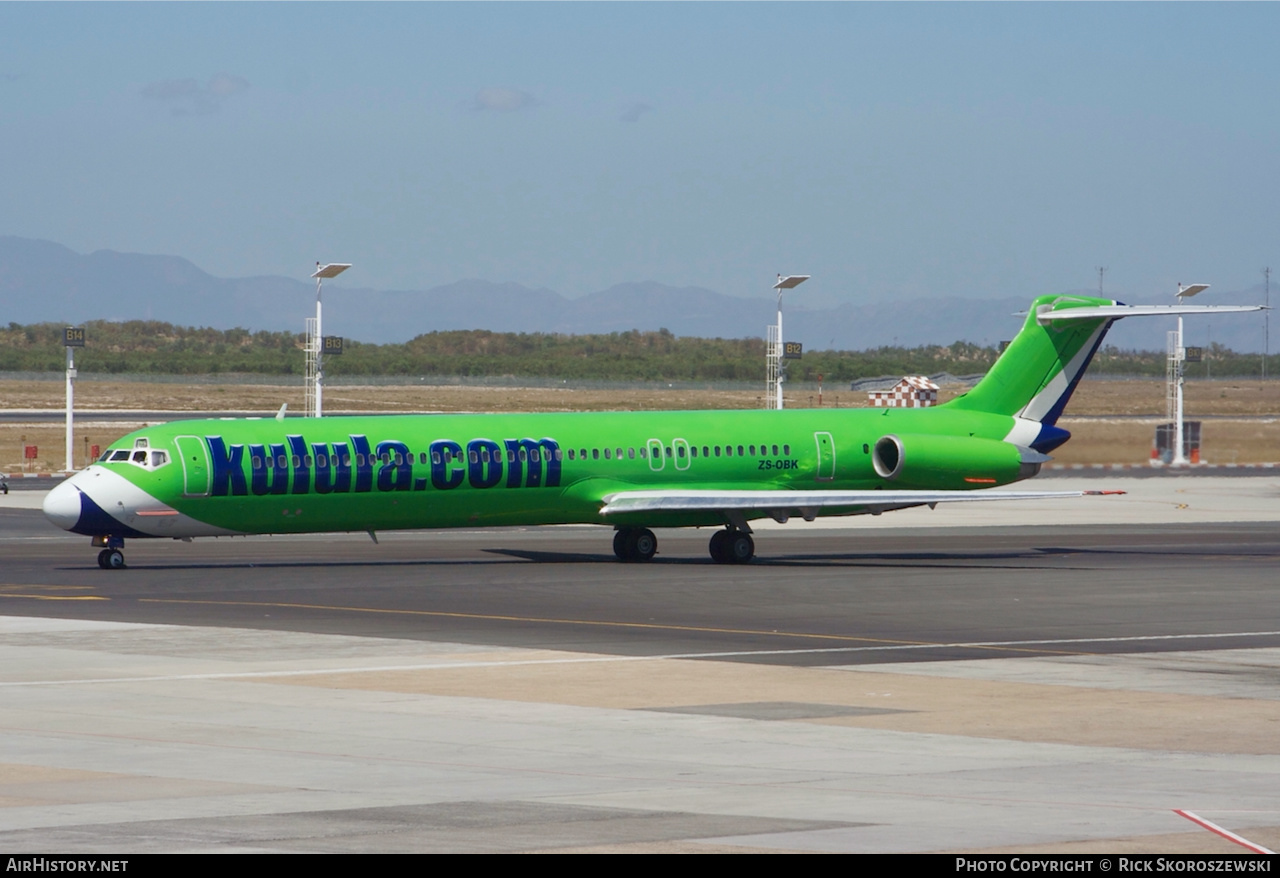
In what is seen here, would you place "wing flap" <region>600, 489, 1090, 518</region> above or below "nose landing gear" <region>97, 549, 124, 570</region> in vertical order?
above

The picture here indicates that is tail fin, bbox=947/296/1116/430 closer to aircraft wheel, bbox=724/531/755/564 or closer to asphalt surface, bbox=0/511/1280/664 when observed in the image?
asphalt surface, bbox=0/511/1280/664

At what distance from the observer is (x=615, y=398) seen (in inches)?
6127

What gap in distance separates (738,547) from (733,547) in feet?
0.40

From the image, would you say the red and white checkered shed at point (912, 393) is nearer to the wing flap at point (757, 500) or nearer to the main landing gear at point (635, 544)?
the wing flap at point (757, 500)

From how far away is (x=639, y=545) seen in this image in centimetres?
4356

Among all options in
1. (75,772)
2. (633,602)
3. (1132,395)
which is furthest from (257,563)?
(1132,395)

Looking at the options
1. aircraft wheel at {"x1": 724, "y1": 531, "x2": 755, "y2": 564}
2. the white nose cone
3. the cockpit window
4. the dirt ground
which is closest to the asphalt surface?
aircraft wheel at {"x1": 724, "y1": 531, "x2": 755, "y2": 564}

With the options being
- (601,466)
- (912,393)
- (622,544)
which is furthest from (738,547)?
(912,393)

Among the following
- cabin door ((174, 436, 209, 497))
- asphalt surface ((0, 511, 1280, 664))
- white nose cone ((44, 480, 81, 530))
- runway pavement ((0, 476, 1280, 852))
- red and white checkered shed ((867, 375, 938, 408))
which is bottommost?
asphalt surface ((0, 511, 1280, 664))

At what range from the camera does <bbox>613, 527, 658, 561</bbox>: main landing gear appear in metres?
43.6

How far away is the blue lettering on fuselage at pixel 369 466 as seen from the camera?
39.4 m

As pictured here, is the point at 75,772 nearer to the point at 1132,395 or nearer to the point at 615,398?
the point at 615,398

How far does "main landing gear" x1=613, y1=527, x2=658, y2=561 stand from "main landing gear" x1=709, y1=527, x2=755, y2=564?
1.54 metres

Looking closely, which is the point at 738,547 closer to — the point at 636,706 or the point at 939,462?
the point at 939,462
